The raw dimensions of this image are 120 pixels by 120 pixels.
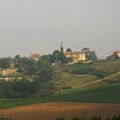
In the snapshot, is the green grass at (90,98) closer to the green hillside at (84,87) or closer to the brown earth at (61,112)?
the green hillside at (84,87)

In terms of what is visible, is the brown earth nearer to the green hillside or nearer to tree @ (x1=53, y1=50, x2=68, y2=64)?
the green hillside

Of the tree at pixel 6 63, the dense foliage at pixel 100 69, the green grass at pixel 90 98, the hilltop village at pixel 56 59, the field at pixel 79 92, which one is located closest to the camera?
the field at pixel 79 92

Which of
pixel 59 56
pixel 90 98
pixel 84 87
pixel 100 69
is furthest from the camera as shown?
pixel 59 56

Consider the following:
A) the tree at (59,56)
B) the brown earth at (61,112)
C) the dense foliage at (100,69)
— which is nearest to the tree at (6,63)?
the tree at (59,56)

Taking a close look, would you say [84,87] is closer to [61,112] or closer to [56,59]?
[61,112]

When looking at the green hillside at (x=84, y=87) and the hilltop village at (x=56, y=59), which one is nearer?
the green hillside at (x=84, y=87)

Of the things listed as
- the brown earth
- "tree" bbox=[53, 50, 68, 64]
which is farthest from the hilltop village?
the brown earth

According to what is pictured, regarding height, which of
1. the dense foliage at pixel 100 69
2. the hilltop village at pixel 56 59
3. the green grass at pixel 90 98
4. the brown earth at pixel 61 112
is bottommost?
the brown earth at pixel 61 112

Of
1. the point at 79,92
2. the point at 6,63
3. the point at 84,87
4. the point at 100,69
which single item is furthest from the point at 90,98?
the point at 6,63

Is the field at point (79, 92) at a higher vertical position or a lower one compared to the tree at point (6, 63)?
lower

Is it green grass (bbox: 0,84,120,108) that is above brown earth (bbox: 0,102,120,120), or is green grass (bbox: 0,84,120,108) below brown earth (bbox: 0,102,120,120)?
above

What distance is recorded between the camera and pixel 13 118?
40188 mm

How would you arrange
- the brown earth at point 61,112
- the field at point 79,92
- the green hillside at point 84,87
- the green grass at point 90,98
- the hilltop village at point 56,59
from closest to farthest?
1. the brown earth at point 61,112
2. the field at point 79,92
3. the green grass at point 90,98
4. the green hillside at point 84,87
5. the hilltop village at point 56,59

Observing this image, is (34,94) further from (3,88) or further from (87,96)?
(87,96)
